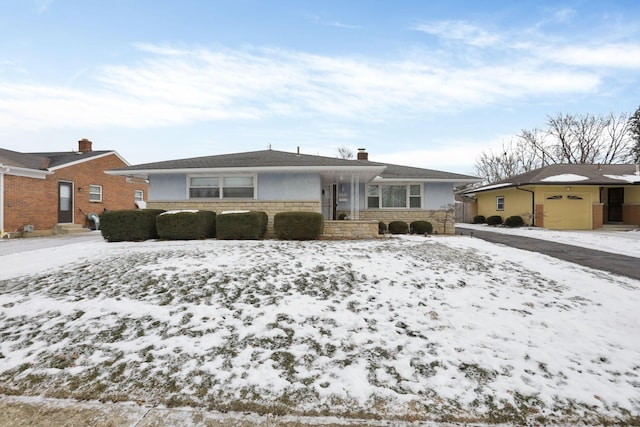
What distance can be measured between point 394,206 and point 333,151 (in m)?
31.7

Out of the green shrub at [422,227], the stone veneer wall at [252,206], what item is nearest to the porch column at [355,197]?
the stone veneer wall at [252,206]

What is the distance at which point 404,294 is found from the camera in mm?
4602

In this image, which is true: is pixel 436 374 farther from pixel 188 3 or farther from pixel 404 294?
pixel 188 3

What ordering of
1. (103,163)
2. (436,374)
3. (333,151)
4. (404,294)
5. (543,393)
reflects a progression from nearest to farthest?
(543,393)
(436,374)
(404,294)
(103,163)
(333,151)

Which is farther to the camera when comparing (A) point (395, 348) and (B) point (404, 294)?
(B) point (404, 294)

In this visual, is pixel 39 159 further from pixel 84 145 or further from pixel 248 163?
pixel 248 163

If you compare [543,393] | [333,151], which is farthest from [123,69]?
[333,151]

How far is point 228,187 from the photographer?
38.3 feet

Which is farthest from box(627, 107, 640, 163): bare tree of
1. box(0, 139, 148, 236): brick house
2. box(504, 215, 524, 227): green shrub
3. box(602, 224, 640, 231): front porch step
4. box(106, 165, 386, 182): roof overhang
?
box(0, 139, 148, 236): brick house

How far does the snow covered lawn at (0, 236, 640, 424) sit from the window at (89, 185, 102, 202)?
13.9 metres

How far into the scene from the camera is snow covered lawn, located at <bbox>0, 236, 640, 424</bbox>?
Answer: 251 cm

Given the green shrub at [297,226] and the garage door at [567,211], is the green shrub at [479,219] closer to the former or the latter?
the garage door at [567,211]

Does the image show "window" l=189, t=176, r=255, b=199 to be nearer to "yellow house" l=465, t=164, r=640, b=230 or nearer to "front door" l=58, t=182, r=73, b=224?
"front door" l=58, t=182, r=73, b=224

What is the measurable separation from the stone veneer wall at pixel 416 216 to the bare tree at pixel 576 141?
19450 mm
